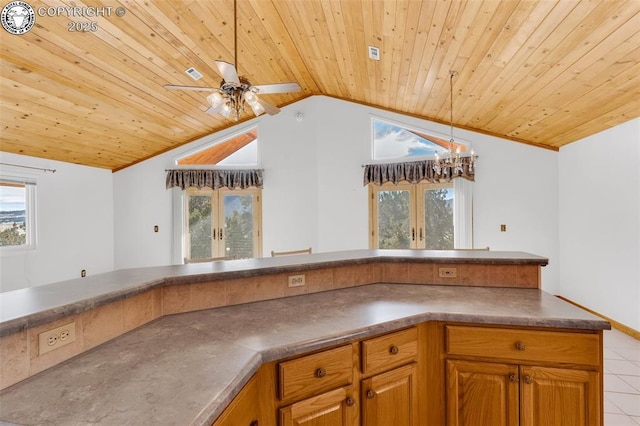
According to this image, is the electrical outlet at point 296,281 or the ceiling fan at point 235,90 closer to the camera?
the electrical outlet at point 296,281

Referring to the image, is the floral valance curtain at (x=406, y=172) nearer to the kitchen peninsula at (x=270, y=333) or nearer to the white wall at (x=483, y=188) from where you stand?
the white wall at (x=483, y=188)

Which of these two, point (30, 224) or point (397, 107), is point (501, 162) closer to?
point (397, 107)

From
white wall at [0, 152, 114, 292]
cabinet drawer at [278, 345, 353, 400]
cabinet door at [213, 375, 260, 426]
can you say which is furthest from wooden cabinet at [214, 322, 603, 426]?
white wall at [0, 152, 114, 292]

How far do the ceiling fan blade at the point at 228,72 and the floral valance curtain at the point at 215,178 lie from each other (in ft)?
10.6

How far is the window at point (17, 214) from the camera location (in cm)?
422

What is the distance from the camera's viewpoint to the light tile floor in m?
2.09

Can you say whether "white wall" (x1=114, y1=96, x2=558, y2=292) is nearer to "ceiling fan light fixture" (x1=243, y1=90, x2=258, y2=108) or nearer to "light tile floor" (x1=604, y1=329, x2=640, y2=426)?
"light tile floor" (x1=604, y1=329, x2=640, y2=426)

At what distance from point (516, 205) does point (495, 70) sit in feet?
7.96

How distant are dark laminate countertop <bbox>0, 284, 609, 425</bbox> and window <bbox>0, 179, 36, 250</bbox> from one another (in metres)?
4.53

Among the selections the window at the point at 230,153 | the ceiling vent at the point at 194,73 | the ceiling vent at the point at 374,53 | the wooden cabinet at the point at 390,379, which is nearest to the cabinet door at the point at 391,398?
the wooden cabinet at the point at 390,379

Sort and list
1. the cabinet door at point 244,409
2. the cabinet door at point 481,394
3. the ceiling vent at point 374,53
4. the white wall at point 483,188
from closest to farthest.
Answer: the cabinet door at point 244,409 → the cabinet door at point 481,394 → the ceiling vent at point 374,53 → the white wall at point 483,188

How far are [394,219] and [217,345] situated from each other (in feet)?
14.2

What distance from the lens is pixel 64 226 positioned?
16.0 ft

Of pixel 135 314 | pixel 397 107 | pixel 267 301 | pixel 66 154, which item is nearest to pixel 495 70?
pixel 397 107
